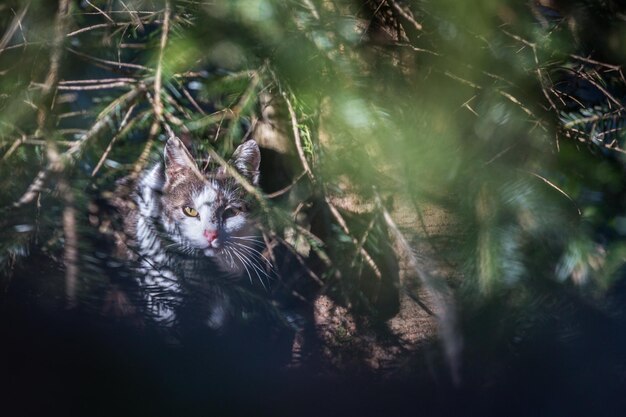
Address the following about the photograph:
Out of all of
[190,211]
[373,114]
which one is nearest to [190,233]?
[190,211]

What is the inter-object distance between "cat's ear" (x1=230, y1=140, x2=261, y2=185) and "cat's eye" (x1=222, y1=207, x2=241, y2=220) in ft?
0.58

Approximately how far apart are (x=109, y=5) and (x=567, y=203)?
768mm

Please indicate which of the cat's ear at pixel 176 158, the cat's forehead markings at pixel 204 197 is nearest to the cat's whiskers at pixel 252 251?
the cat's forehead markings at pixel 204 197

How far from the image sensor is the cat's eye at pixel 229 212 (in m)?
1.19

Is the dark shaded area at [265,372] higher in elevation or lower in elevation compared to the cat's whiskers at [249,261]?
lower

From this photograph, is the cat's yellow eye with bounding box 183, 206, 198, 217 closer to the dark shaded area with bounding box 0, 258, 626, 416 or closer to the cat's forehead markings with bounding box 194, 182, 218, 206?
the cat's forehead markings with bounding box 194, 182, 218, 206

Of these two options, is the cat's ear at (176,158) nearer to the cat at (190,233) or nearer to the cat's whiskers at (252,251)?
the cat at (190,233)

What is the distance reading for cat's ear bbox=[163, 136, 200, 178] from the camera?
0.86 metres

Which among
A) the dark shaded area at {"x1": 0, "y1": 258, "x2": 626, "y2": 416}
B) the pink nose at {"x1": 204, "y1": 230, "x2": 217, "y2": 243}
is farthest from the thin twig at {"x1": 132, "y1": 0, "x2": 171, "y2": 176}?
the pink nose at {"x1": 204, "y1": 230, "x2": 217, "y2": 243}

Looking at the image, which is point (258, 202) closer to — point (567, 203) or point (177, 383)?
point (177, 383)

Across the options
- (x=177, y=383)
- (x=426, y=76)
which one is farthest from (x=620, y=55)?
(x=177, y=383)

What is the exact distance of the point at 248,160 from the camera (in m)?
1.02

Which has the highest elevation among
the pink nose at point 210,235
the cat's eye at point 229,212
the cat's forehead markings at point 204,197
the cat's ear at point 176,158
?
the cat's ear at point 176,158

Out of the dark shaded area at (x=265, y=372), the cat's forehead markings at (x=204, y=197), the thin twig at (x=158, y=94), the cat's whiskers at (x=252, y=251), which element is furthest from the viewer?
the cat's forehead markings at (x=204, y=197)
